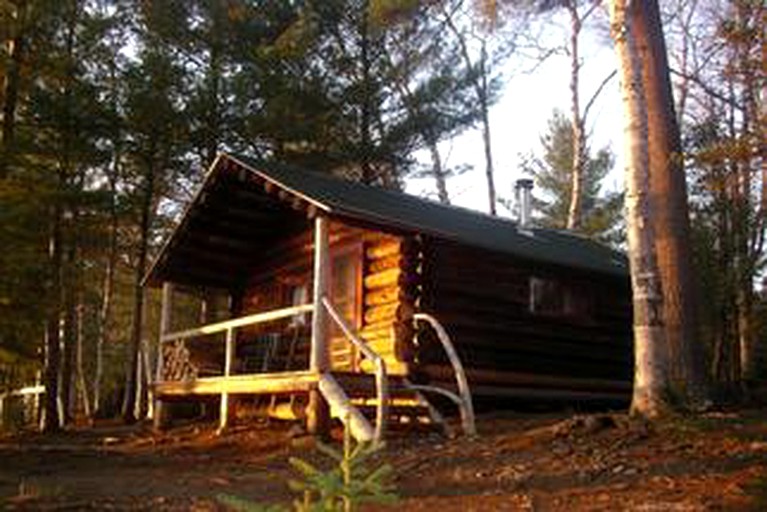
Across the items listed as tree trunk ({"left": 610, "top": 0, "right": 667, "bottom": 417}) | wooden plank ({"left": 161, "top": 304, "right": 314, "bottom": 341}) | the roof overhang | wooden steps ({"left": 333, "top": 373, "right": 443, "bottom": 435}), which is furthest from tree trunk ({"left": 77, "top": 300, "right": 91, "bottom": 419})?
tree trunk ({"left": 610, "top": 0, "right": 667, "bottom": 417})

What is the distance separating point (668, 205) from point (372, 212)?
4.55 m

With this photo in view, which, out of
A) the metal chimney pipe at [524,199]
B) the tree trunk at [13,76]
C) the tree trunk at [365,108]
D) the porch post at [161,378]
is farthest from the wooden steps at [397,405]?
the tree trunk at [365,108]

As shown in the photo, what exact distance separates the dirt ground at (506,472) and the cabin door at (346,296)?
11.5 ft

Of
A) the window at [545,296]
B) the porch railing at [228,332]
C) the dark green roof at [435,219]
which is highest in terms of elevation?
the dark green roof at [435,219]

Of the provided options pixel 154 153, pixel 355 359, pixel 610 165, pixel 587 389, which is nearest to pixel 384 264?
pixel 355 359

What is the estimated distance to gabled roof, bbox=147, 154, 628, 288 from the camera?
1575 centimetres

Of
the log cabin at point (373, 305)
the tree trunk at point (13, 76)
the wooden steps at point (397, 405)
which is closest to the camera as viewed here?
the wooden steps at point (397, 405)

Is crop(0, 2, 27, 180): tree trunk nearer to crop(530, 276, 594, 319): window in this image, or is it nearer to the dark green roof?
the dark green roof

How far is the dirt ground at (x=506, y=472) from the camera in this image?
336 inches

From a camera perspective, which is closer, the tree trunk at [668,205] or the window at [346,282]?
the tree trunk at [668,205]

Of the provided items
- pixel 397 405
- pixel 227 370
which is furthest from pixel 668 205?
pixel 227 370

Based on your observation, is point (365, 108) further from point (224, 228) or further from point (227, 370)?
point (227, 370)

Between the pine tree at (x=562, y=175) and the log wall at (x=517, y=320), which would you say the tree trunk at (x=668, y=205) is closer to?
the log wall at (x=517, y=320)

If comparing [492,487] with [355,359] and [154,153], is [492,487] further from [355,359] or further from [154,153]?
[154,153]
